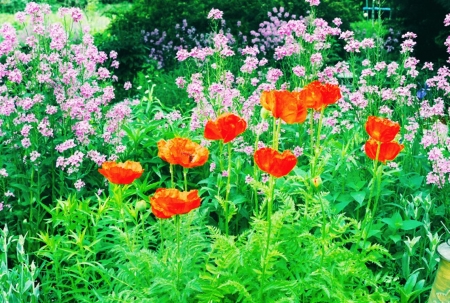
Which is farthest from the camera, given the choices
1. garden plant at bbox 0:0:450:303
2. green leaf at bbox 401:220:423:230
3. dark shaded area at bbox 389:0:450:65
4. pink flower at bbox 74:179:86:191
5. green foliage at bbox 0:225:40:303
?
dark shaded area at bbox 389:0:450:65

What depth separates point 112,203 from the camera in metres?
3.40

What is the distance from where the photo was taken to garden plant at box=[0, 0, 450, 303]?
8.02 ft

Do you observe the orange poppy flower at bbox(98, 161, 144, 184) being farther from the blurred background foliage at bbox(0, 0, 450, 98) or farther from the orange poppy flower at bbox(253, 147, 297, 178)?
the blurred background foliage at bbox(0, 0, 450, 98)

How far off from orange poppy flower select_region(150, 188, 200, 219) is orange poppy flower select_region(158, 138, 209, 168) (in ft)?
0.59

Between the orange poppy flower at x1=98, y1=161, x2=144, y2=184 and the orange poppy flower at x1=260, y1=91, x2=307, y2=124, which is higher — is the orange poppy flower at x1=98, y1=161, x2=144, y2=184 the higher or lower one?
the lower one

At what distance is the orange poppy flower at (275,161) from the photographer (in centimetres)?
200

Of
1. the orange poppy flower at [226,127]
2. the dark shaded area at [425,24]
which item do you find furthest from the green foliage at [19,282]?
the dark shaded area at [425,24]

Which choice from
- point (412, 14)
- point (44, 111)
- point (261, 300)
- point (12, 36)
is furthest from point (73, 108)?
point (412, 14)

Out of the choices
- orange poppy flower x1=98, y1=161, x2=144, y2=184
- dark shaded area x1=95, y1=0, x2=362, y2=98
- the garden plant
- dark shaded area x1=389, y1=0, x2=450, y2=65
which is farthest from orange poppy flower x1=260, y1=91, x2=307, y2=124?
dark shaded area x1=389, y1=0, x2=450, y2=65

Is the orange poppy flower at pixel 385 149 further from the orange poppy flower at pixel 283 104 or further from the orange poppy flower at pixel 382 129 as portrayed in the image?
the orange poppy flower at pixel 283 104

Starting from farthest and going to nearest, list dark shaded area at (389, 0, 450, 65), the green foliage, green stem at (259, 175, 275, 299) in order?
dark shaded area at (389, 0, 450, 65) → the green foliage → green stem at (259, 175, 275, 299)

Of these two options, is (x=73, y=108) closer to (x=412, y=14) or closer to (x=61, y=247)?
(x=61, y=247)

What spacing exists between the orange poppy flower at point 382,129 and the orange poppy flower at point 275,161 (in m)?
0.43

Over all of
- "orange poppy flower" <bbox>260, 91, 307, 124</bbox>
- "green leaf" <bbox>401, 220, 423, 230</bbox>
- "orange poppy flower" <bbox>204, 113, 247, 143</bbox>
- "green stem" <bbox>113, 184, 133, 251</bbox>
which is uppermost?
"orange poppy flower" <bbox>260, 91, 307, 124</bbox>
